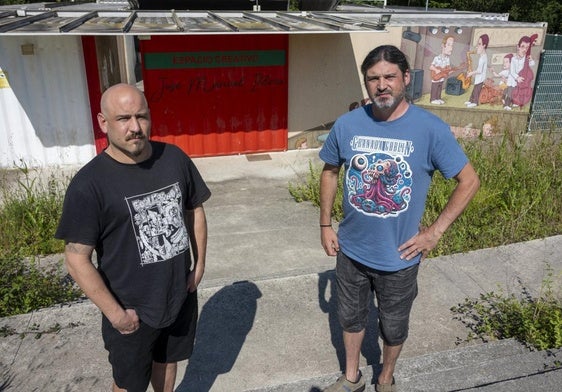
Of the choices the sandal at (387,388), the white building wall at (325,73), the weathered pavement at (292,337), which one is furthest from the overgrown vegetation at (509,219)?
the white building wall at (325,73)

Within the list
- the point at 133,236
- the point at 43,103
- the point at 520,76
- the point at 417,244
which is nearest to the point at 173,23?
the point at 43,103

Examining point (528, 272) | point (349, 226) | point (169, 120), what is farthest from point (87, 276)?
point (169, 120)

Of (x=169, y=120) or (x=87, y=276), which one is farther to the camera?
(x=169, y=120)

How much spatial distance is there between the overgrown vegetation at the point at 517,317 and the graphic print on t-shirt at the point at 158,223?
7.50ft

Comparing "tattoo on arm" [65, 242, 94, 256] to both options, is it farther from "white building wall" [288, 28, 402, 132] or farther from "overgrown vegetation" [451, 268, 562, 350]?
"white building wall" [288, 28, 402, 132]

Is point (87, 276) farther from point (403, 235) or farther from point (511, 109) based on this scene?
point (511, 109)

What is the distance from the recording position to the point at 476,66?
31.8 ft

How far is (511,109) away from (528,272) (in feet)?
22.4

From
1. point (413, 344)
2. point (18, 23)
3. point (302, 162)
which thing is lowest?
point (302, 162)

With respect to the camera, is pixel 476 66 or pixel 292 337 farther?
pixel 476 66

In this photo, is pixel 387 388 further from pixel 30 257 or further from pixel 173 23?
pixel 173 23

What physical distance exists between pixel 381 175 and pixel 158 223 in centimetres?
115

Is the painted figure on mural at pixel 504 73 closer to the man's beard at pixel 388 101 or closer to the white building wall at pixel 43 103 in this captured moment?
the white building wall at pixel 43 103

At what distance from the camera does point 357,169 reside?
2.58 metres
